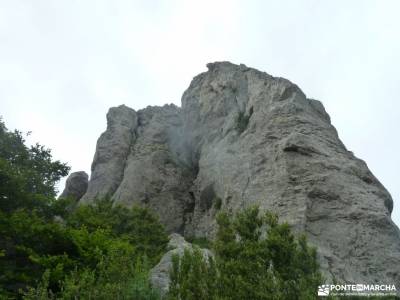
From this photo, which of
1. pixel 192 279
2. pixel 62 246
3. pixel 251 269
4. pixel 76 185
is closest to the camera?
pixel 192 279

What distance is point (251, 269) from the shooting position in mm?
11992

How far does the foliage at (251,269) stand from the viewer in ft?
36.5

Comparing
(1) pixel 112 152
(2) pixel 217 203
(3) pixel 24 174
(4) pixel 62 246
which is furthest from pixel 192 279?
(1) pixel 112 152

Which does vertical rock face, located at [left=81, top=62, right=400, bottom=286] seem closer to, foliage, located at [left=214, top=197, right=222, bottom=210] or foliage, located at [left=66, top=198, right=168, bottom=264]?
foliage, located at [left=214, top=197, right=222, bottom=210]

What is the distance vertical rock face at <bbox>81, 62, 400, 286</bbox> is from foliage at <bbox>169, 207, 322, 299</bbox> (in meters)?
8.62

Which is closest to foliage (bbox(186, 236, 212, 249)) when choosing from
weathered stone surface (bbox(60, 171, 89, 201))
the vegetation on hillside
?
the vegetation on hillside

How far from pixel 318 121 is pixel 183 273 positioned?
79.2 ft

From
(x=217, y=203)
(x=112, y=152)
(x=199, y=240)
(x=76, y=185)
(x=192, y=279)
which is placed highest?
(x=112, y=152)

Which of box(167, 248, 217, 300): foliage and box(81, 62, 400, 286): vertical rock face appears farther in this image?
box(81, 62, 400, 286): vertical rock face

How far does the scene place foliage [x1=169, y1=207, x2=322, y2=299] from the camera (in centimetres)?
1113

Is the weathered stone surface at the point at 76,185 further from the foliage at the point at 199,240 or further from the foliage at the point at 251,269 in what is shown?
the foliage at the point at 251,269

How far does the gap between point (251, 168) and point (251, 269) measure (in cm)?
2086

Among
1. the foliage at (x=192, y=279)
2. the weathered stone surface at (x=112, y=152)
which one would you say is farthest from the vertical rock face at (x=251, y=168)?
the foliage at (x=192, y=279)

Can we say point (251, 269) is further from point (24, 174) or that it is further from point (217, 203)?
point (217, 203)
